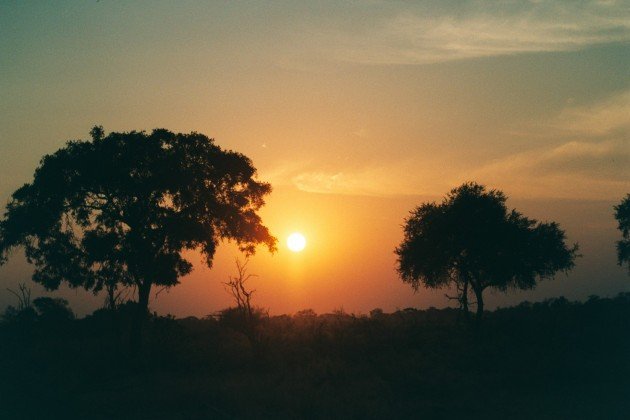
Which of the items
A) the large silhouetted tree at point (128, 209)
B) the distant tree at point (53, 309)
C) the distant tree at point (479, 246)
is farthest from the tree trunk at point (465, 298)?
the distant tree at point (53, 309)

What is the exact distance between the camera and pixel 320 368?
27469 mm

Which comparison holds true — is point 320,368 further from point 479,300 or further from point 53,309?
Result: point 53,309

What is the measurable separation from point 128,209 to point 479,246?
2421 centimetres

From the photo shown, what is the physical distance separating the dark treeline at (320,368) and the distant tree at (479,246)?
320 centimetres

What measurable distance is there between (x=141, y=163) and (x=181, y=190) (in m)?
2.83

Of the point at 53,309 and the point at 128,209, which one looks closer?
the point at 128,209

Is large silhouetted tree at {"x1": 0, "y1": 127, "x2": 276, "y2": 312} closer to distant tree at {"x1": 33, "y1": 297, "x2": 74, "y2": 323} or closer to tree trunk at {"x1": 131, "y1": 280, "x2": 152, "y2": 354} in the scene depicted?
tree trunk at {"x1": 131, "y1": 280, "x2": 152, "y2": 354}

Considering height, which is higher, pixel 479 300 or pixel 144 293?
pixel 144 293

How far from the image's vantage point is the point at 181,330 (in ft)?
121

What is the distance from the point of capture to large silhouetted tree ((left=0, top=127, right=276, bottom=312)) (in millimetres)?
32656

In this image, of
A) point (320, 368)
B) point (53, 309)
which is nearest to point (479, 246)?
point (320, 368)

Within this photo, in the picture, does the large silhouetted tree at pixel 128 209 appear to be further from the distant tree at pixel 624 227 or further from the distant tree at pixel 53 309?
the distant tree at pixel 624 227

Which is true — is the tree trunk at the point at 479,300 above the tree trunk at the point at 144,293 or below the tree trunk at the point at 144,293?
below

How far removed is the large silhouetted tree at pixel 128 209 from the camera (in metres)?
32.7
